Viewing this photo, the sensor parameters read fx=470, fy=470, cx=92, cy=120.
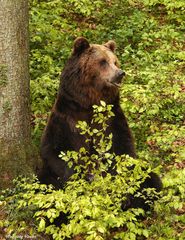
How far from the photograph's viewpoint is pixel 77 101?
5.19m

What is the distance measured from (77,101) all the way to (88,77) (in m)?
0.29

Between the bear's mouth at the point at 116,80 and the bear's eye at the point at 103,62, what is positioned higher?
the bear's eye at the point at 103,62

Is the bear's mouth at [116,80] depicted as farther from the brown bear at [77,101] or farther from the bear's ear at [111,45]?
the bear's ear at [111,45]

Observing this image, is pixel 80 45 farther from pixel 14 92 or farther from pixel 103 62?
pixel 14 92

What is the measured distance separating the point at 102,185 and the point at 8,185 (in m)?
1.91

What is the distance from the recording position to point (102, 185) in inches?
153

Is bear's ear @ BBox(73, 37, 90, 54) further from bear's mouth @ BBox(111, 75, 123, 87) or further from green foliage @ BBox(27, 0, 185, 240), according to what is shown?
green foliage @ BBox(27, 0, 185, 240)

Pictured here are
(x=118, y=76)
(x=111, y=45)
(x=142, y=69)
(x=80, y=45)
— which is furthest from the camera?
(x=142, y=69)

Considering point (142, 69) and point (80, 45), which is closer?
point (80, 45)

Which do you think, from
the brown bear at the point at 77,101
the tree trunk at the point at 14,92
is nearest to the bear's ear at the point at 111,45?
the brown bear at the point at 77,101

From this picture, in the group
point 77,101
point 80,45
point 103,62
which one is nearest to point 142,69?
point 103,62

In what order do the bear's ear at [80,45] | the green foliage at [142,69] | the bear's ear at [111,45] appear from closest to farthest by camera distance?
1. the bear's ear at [80,45]
2. the bear's ear at [111,45]
3. the green foliage at [142,69]

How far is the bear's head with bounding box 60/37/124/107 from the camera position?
5152 millimetres

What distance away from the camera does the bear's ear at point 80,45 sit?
206 inches
